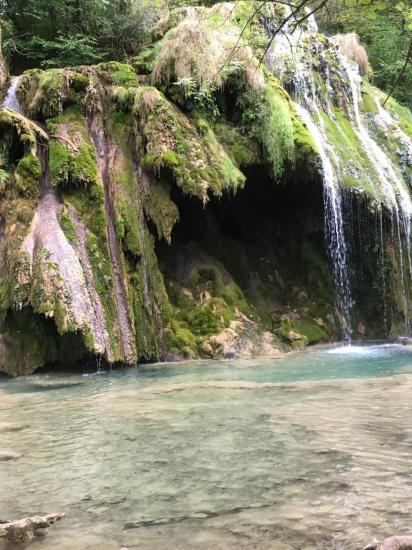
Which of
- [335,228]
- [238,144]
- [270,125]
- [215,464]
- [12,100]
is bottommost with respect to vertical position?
[215,464]

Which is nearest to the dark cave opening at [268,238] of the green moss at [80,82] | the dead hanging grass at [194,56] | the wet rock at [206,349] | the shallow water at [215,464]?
the dead hanging grass at [194,56]

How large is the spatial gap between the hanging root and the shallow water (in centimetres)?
7

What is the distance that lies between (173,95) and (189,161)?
1796 mm

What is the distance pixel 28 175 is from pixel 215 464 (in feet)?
24.8

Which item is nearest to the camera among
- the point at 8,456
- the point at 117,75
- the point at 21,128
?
the point at 8,456

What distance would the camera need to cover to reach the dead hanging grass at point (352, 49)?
17438 millimetres

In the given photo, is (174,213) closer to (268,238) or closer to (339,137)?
(268,238)

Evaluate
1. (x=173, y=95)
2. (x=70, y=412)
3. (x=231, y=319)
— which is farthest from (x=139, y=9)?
(x=70, y=412)

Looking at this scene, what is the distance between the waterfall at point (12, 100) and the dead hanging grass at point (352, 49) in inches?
426

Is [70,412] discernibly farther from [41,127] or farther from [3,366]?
[41,127]

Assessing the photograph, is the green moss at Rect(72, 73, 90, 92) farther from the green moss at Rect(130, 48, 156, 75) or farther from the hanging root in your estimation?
the hanging root

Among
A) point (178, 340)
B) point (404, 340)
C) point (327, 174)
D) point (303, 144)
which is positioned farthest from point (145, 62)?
point (404, 340)

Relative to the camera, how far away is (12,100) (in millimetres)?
11203

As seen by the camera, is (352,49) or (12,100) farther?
(352,49)
